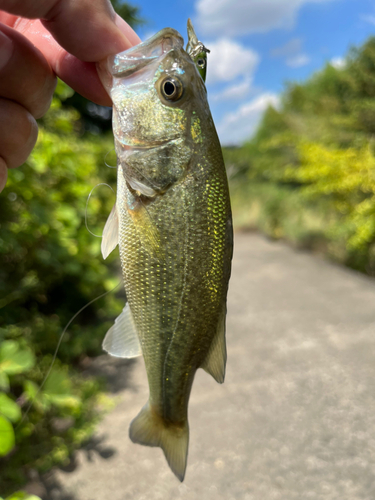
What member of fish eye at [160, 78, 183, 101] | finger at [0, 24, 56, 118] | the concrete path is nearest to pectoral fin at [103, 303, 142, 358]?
fish eye at [160, 78, 183, 101]

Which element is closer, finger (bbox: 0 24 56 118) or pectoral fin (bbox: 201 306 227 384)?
pectoral fin (bbox: 201 306 227 384)

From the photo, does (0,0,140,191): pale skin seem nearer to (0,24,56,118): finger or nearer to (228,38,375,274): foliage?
(0,24,56,118): finger

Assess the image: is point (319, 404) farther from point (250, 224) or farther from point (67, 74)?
point (250, 224)

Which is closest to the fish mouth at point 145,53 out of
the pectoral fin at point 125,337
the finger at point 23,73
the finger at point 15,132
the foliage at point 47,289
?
the finger at point 23,73

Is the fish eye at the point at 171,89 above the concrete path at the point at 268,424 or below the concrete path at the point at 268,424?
above

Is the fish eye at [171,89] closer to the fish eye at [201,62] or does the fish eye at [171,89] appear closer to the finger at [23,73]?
the fish eye at [201,62]

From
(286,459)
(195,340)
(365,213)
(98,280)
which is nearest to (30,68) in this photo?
(195,340)

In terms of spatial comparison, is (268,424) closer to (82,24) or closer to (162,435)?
(162,435)
